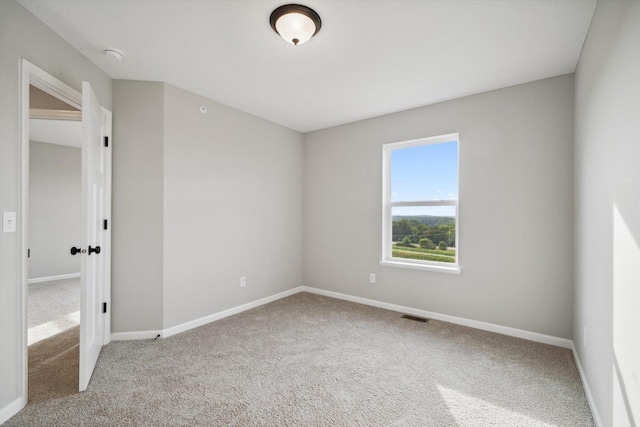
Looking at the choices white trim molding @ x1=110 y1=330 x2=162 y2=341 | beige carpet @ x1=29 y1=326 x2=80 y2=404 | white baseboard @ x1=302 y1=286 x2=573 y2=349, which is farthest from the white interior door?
white baseboard @ x1=302 y1=286 x2=573 y2=349

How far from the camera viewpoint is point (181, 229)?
316 centimetres

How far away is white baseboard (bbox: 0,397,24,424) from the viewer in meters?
1.76

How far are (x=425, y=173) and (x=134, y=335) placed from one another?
363 centimetres

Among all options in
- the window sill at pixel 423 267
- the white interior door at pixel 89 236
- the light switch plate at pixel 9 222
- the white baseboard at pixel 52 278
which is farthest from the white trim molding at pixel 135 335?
the white baseboard at pixel 52 278

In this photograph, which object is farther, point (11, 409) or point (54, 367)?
point (54, 367)

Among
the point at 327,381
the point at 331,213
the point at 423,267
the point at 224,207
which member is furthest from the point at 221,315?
the point at 423,267

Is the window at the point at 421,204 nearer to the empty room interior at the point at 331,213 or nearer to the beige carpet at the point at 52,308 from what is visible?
the empty room interior at the point at 331,213

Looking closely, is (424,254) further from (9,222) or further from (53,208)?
(53,208)

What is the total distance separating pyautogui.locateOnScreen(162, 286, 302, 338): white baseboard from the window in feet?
5.13

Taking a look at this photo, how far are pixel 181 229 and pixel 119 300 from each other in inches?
34.1

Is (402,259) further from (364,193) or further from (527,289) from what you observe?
(527,289)

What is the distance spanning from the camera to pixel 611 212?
1577 millimetres

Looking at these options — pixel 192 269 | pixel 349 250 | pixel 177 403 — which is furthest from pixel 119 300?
pixel 349 250

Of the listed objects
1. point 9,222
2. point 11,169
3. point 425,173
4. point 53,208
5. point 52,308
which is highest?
point 425,173
